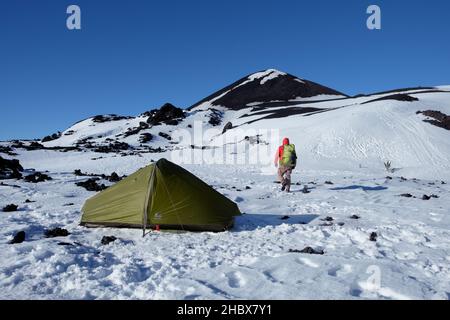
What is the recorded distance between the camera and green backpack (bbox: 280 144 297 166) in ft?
57.2

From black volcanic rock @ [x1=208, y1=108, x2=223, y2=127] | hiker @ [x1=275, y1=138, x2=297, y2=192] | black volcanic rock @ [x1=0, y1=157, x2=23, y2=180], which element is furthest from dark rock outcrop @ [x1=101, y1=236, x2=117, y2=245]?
black volcanic rock @ [x1=208, y1=108, x2=223, y2=127]

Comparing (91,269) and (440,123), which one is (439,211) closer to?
(91,269)

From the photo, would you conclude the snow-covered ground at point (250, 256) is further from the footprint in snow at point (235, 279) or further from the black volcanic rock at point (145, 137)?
the black volcanic rock at point (145, 137)

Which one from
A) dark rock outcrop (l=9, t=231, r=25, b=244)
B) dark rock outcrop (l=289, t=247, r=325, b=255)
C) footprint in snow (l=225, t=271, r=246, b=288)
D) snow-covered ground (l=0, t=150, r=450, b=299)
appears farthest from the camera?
dark rock outcrop (l=9, t=231, r=25, b=244)

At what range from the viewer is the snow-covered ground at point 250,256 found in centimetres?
664

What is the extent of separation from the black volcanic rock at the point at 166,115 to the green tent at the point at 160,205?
2496 inches

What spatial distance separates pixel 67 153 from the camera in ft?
135

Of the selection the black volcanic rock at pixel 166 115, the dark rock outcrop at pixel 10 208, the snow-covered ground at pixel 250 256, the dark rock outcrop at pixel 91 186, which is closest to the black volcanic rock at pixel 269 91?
the black volcanic rock at pixel 166 115

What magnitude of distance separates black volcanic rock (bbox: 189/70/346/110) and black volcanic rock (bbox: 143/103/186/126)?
22.9 m

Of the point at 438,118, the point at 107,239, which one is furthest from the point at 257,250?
the point at 438,118

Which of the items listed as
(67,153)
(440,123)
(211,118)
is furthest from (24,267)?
(211,118)

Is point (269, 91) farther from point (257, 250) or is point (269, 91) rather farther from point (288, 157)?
point (257, 250)

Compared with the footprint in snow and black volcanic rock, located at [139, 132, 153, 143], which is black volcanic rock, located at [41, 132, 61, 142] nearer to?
black volcanic rock, located at [139, 132, 153, 143]

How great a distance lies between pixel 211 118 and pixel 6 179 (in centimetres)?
6082
